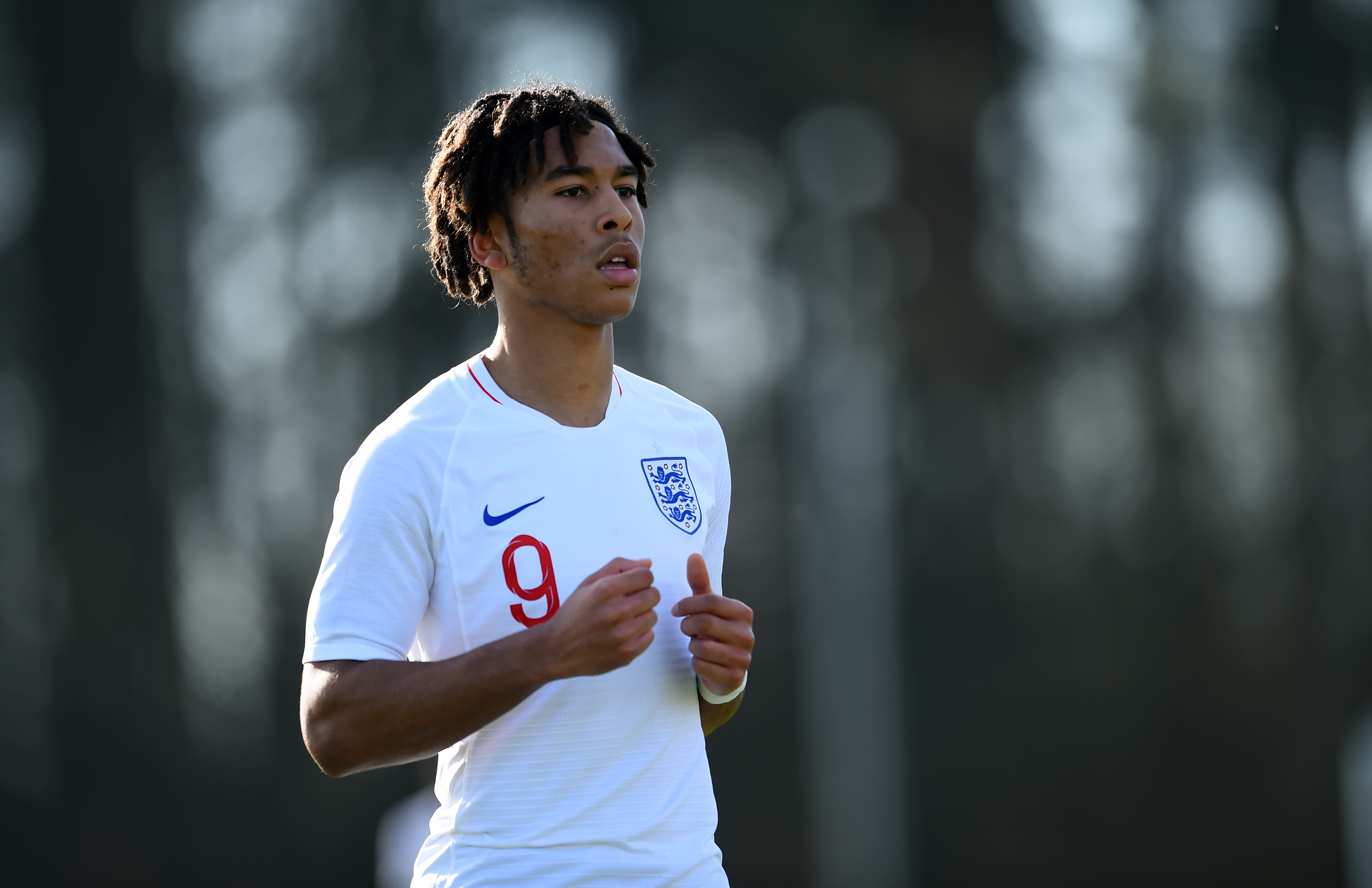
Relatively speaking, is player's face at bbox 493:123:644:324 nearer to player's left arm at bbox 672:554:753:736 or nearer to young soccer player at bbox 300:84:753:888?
young soccer player at bbox 300:84:753:888

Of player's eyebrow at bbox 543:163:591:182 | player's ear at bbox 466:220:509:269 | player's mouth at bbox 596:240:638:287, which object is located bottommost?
player's mouth at bbox 596:240:638:287

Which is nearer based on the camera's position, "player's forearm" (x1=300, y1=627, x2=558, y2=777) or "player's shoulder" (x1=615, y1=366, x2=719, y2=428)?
"player's forearm" (x1=300, y1=627, x2=558, y2=777)

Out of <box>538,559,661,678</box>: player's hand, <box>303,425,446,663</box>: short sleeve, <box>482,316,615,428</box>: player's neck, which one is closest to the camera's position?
<box>538,559,661,678</box>: player's hand

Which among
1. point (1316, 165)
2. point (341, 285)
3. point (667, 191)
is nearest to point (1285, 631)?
point (1316, 165)

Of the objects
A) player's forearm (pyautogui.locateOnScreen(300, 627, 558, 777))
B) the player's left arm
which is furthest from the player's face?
player's forearm (pyautogui.locateOnScreen(300, 627, 558, 777))

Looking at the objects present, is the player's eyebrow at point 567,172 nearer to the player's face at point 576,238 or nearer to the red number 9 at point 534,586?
the player's face at point 576,238

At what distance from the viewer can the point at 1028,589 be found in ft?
49.9

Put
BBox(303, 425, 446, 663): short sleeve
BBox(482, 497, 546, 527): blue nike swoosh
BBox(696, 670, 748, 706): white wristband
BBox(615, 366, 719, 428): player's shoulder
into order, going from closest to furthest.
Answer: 1. BBox(303, 425, 446, 663): short sleeve
2. BBox(482, 497, 546, 527): blue nike swoosh
3. BBox(696, 670, 748, 706): white wristband
4. BBox(615, 366, 719, 428): player's shoulder

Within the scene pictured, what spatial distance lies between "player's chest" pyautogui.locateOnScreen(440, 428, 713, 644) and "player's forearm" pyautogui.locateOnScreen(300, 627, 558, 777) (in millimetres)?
166

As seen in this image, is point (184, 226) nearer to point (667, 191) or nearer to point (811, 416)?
point (667, 191)

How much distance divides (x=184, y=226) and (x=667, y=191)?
17.0 ft

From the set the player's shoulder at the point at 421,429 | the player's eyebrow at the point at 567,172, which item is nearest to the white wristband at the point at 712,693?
the player's shoulder at the point at 421,429

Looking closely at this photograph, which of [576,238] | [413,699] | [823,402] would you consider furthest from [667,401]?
[823,402]

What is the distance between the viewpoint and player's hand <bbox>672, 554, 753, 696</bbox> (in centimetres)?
270
